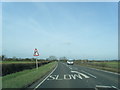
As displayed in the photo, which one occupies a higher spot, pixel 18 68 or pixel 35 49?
pixel 35 49

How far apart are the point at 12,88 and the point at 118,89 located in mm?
6185

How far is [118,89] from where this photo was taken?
10469 mm

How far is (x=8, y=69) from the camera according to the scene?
2605cm

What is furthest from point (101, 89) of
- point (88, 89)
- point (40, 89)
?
point (40, 89)

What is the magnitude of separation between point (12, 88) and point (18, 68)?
22309mm

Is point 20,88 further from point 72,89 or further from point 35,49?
point 35,49

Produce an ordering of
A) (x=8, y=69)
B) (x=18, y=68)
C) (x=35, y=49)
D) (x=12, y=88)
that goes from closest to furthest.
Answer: (x=12, y=88)
(x=8, y=69)
(x=35, y=49)
(x=18, y=68)

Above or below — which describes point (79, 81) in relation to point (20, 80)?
below

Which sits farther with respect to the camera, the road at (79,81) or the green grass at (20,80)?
the road at (79,81)

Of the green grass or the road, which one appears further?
the road

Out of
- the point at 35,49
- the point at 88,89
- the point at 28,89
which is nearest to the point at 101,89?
the point at 88,89

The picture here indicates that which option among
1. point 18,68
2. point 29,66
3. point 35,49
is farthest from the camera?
point 29,66

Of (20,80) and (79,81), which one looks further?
(79,81)

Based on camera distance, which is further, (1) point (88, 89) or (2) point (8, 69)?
(2) point (8, 69)
